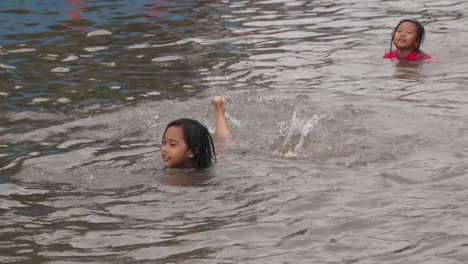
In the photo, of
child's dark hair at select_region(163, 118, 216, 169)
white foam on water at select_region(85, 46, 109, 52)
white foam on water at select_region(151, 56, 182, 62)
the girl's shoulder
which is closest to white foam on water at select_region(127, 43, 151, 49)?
→ white foam on water at select_region(85, 46, 109, 52)

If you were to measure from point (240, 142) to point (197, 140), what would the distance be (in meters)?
0.92

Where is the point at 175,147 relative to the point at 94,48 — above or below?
above

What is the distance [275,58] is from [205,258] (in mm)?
7294

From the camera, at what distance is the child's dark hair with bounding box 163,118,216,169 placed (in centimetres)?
795

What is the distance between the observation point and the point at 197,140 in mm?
7961

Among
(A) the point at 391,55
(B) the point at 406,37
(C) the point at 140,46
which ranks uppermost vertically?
(B) the point at 406,37

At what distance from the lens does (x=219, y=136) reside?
28.9 ft

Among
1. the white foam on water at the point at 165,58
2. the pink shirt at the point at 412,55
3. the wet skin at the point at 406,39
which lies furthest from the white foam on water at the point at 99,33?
the wet skin at the point at 406,39

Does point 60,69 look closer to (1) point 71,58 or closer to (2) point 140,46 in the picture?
(1) point 71,58

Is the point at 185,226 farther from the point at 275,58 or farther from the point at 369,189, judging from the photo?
the point at 275,58

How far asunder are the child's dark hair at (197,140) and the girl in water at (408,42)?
16.6 ft

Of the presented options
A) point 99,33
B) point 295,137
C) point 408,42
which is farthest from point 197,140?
point 99,33

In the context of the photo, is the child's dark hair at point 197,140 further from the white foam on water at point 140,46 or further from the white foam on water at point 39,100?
the white foam on water at point 140,46

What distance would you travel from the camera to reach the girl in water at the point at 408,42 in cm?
1250
